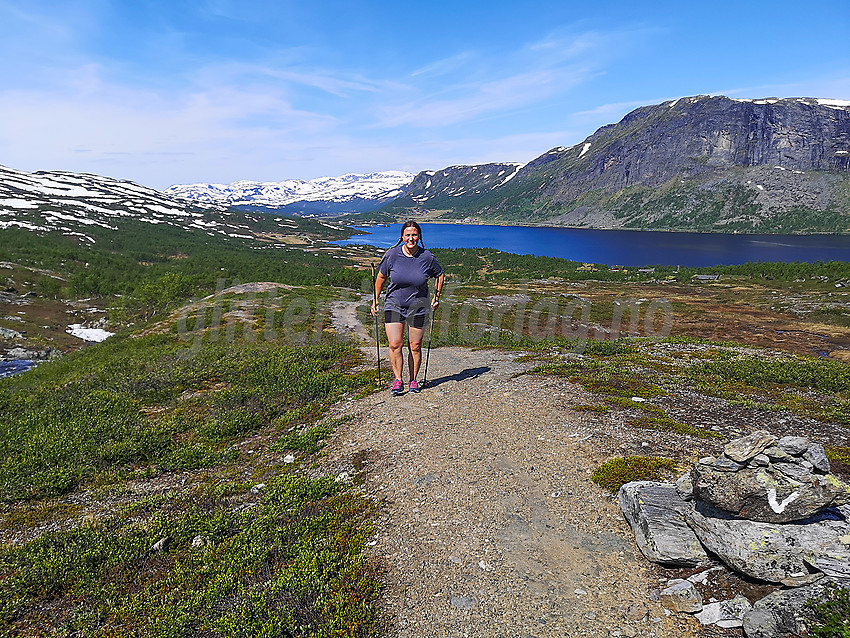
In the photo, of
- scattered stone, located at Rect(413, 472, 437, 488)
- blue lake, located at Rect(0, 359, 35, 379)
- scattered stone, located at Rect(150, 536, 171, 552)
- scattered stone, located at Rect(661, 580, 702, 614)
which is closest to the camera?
scattered stone, located at Rect(661, 580, 702, 614)

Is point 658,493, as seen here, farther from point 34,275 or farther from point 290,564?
point 34,275

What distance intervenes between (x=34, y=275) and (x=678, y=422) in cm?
12982

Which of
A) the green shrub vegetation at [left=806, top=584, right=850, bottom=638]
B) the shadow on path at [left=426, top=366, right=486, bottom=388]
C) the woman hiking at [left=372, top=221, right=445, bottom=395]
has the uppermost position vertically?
the woman hiking at [left=372, top=221, right=445, bottom=395]

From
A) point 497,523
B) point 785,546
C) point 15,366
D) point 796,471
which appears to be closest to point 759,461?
point 796,471

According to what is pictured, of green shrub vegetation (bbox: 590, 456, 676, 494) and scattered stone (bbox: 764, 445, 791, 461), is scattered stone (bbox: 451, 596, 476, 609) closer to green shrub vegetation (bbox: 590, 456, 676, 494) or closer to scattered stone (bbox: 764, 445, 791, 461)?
green shrub vegetation (bbox: 590, 456, 676, 494)

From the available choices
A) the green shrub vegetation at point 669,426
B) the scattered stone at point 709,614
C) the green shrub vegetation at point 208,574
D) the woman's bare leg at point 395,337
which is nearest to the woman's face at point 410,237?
the woman's bare leg at point 395,337

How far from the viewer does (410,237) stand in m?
10.7

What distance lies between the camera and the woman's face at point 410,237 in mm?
10609

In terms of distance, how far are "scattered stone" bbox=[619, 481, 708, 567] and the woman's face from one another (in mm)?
7083

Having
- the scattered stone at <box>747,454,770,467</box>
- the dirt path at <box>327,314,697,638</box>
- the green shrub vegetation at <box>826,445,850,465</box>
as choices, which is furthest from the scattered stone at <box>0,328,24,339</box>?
the green shrub vegetation at <box>826,445,850,465</box>

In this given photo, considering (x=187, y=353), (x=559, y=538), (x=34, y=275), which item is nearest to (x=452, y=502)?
(x=559, y=538)

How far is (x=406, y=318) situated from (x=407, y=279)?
3.51 feet

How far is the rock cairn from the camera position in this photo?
180 inches

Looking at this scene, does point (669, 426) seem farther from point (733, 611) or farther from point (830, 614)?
point (830, 614)
